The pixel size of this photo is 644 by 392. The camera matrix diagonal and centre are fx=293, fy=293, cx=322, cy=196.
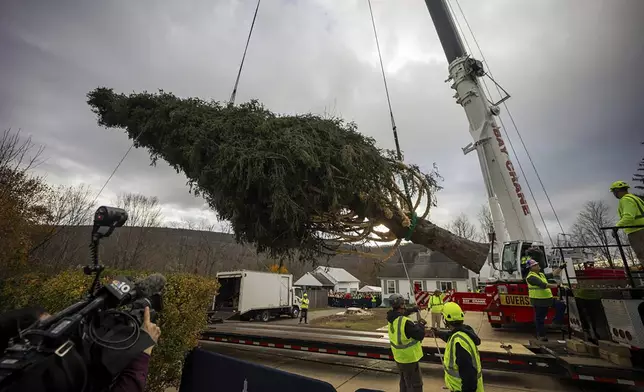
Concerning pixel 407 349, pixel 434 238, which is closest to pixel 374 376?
pixel 407 349

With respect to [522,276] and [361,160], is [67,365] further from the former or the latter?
[522,276]

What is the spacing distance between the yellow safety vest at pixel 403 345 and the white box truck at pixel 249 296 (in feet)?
48.0

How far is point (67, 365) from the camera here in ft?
4.13

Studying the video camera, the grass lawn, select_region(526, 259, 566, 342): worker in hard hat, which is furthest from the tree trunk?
the grass lawn

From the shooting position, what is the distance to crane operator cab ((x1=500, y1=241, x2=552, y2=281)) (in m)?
8.58

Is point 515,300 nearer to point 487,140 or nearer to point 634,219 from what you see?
point 487,140

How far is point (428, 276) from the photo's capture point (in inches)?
1443

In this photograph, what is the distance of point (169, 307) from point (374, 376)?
4.74 meters

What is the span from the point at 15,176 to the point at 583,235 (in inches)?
2059

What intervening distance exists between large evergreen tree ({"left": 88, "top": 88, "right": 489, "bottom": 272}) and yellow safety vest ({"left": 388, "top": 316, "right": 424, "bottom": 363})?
199 centimetres

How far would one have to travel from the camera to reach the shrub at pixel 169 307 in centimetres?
445

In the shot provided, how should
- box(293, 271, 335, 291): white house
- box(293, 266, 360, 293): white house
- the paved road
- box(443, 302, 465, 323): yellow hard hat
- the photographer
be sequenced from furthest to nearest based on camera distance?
box(293, 266, 360, 293): white house
box(293, 271, 335, 291): white house
the paved road
box(443, 302, 465, 323): yellow hard hat
the photographer

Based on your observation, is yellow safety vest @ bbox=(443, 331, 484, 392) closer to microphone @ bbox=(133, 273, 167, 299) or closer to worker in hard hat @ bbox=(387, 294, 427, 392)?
worker in hard hat @ bbox=(387, 294, 427, 392)

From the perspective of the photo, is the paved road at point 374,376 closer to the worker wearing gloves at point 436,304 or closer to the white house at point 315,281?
the worker wearing gloves at point 436,304
